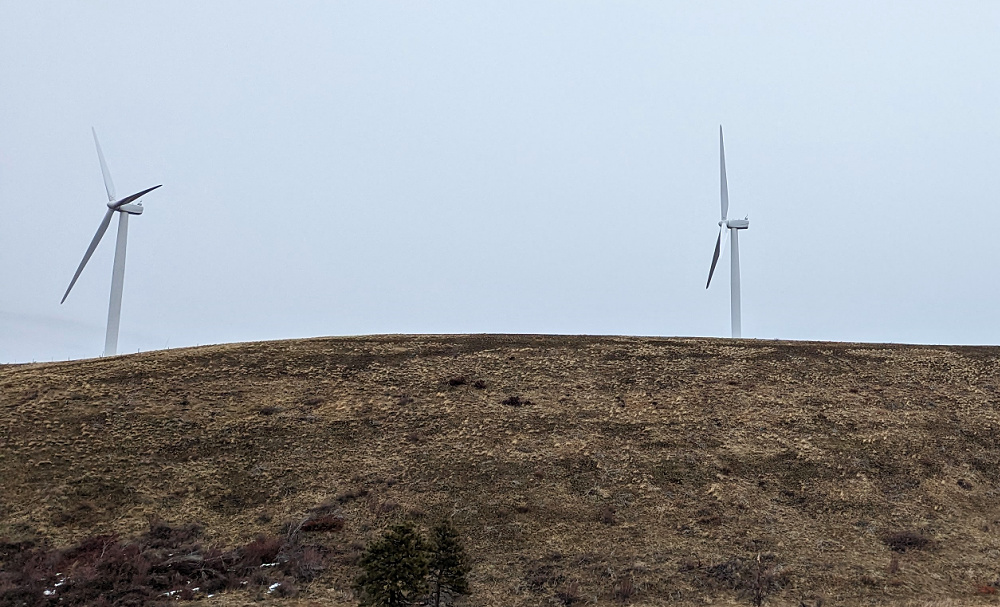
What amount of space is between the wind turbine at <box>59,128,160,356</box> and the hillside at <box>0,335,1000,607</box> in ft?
34.9

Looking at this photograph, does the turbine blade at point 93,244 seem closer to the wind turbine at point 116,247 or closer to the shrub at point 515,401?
the wind turbine at point 116,247

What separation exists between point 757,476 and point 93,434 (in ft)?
117

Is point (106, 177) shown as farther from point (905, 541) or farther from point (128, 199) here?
point (905, 541)

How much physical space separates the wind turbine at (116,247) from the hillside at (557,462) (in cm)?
1062

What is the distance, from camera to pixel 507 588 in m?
23.6

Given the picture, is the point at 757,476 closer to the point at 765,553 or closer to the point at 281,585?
the point at 765,553

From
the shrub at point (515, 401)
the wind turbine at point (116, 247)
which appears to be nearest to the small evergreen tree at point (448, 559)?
the shrub at point (515, 401)

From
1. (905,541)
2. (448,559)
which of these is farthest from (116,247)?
(905,541)

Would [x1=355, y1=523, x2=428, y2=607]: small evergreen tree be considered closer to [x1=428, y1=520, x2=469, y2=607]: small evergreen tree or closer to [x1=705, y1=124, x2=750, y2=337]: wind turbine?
[x1=428, y1=520, x2=469, y2=607]: small evergreen tree

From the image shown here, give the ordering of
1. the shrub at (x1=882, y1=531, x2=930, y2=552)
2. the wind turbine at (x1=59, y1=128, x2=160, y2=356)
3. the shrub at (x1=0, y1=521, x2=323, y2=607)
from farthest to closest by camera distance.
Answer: the wind turbine at (x1=59, y1=128, x2=160, y2=356) → the shrub at (x1=882, y1=531, x2=930, y2=552) → the shrub at (x1=0, y1=521, x2=323, y2=607)

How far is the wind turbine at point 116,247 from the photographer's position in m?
59.9

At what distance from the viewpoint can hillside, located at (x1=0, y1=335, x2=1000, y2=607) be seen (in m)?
25.3

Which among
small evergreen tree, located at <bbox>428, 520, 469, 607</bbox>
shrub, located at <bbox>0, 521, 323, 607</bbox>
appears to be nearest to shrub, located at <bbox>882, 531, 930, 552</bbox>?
small evergreen tree, located at <bbox>428, 520, 469, 607</bbox>

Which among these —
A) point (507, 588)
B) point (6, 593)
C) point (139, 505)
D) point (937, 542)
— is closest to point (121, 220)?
point (139, 505)
